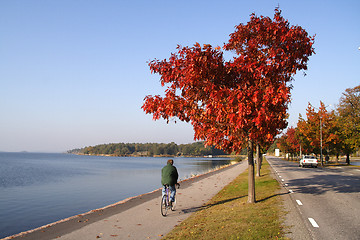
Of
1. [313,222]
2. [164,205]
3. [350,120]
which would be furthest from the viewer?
[350,120]

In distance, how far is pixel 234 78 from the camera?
1203 centimetres

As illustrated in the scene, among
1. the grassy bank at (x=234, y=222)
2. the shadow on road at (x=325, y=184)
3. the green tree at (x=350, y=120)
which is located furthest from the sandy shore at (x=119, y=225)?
the green tree at (x=350, y=120)

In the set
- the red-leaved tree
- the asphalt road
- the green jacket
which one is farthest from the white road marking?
the green jacket

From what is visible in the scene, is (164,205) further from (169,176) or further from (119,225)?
(119,225)

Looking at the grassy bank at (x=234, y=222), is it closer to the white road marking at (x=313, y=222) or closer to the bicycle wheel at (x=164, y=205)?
the white road marking at (x=313, y=222)

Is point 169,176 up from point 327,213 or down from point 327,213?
up

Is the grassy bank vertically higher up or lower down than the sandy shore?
higher up

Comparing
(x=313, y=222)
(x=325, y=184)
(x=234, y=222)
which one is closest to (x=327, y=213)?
(x=313, y=222)

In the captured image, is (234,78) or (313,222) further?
(234,78)

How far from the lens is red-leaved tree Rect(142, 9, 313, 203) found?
10.4 m

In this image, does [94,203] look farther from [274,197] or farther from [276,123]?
[276,123]

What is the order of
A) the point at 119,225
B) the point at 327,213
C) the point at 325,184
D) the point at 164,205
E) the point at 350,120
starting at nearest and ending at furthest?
the point at 119,225, the point at 327,213, the point at 164,205, the point at 325,184, the point at 350,120

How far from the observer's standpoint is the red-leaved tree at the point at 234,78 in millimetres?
10359

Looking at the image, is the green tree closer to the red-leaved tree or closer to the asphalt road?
the asphalt road
